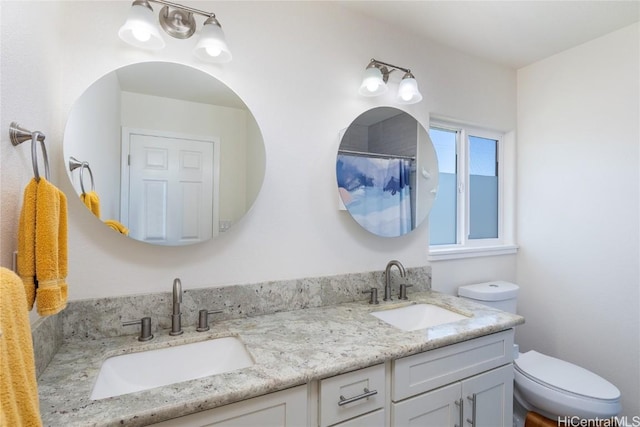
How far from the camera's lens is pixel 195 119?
4.24ft

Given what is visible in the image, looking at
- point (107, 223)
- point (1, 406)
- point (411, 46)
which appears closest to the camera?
point (1, 406)

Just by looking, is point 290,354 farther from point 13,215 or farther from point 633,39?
point 633,39

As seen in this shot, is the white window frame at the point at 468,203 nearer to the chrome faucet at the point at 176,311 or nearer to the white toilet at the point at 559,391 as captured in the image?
the white toilet at the point at 559,391

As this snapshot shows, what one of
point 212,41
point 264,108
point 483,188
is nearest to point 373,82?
point 264,108

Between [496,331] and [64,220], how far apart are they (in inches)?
64.2

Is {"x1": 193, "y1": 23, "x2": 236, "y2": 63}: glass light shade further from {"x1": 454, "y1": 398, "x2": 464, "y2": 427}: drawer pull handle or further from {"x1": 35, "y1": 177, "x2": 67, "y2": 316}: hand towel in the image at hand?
{"x1": 454, "y1": 398, "x2": 464, "y2": 427}: drawer pull handle

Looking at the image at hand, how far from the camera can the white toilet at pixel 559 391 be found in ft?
4.64

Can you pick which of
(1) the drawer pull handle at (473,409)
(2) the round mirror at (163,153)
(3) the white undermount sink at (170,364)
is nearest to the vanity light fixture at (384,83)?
(2) the round mirror at (163,153)

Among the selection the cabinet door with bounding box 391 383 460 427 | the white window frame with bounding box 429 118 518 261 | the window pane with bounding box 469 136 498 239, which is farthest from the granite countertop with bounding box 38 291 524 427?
the window pane with bounding box 469 136 498 239

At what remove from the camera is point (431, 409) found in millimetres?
1195

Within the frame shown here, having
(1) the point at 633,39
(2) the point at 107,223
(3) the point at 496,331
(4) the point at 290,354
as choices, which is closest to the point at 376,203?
(3) the point at 496,331

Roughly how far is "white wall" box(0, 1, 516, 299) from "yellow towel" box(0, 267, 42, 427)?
331 millimetres

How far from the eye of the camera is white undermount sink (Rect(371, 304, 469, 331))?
1.56 meters

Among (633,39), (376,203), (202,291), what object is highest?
(633,39)
